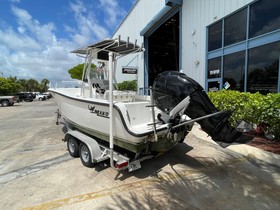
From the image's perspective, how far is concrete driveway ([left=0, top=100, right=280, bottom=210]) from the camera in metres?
2.78

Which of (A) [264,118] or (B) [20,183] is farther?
(A) [264,118]

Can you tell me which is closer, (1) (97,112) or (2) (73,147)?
(1) (97,112)

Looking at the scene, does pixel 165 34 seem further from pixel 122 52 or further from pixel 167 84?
pixel 167 84

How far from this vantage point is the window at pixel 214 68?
30.5 feet

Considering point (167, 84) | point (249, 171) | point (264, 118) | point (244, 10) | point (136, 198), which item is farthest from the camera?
point (244, 10)

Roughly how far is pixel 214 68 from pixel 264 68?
2.63 meters

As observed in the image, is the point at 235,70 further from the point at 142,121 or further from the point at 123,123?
the point at 123,123

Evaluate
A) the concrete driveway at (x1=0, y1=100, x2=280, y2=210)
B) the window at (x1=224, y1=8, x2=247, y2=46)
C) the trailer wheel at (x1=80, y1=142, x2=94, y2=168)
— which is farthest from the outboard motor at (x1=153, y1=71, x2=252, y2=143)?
the window at (x1=224, y1=8, x2=247, y2=46)

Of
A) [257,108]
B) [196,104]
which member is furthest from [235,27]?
[196,104]

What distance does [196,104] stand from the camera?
10.1 feet

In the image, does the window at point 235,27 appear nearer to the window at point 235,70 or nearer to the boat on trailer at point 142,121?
the window at point 235,70

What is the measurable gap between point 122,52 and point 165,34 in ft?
46.0

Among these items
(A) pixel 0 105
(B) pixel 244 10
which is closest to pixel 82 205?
(B) pixel 244 10

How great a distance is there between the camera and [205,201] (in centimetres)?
278
